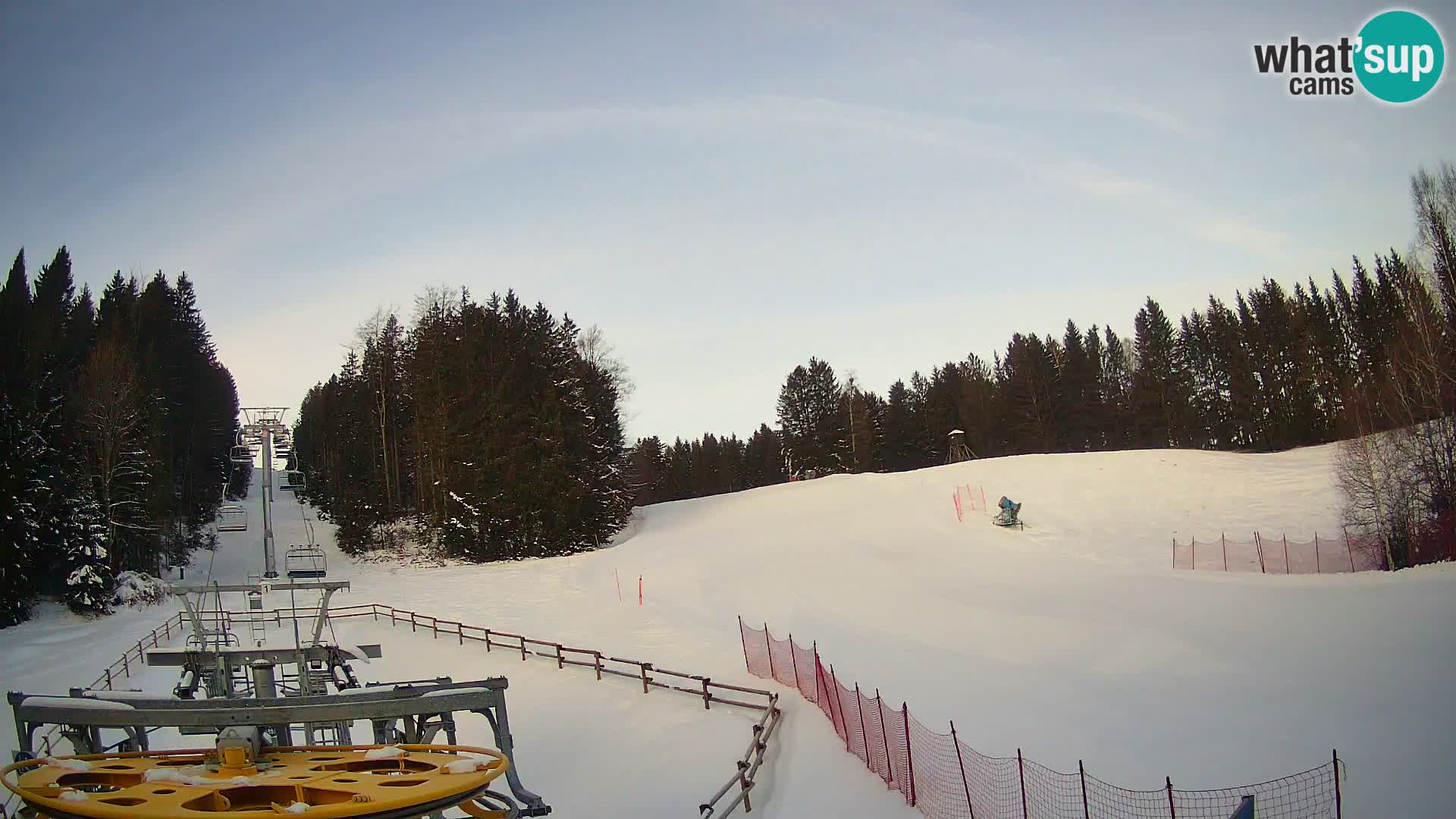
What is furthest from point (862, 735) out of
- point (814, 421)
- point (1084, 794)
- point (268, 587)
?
point (814, 421)

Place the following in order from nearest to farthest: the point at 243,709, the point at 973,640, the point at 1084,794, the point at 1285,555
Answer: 1. the point at 243,709
2. the point at 1084,794
3. the point at 973,640
4. the point at 1285,555

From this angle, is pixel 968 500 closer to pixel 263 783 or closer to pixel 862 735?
pixel 862 735

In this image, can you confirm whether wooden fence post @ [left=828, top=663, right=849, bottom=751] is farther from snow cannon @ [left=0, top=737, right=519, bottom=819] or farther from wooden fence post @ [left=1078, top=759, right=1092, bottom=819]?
snow cannon @ [left=0, top=737, right=519, bottom=819]

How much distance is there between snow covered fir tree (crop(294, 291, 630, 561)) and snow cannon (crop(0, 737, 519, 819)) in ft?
124

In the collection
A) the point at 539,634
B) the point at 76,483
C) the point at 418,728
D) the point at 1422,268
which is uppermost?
the point at 1422,268

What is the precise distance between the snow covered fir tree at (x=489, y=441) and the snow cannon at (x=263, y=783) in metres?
37.9

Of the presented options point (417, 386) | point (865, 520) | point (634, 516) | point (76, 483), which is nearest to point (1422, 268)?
point (865, 520)

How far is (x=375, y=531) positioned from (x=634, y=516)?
56.3 feet

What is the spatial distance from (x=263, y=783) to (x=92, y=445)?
1553 inches

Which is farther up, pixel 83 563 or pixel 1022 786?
pixel 83 563

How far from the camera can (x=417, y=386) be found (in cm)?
5128

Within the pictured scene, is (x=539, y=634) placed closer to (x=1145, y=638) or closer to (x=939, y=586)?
(x=939, y=586)

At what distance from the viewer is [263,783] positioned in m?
5.99

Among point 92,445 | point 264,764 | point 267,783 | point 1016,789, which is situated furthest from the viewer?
point 92,445
